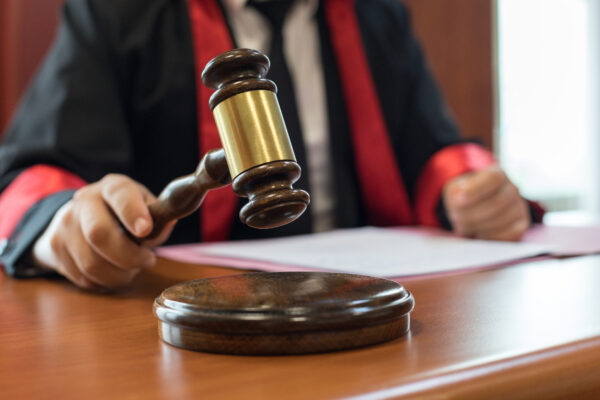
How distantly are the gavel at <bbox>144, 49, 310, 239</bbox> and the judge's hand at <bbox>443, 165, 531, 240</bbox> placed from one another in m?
0.57

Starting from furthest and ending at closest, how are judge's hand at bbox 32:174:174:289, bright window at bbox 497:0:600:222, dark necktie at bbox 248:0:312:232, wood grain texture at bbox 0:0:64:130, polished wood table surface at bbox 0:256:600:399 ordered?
bright window at bbox 497:0:600:222, wood grain texture at bbox 0:0:64:130, dark necktie at bbox 248:0:312:232, judge's hand at bbox 32:174:174:289, polished wood table surface at bbox 0:256:600:399

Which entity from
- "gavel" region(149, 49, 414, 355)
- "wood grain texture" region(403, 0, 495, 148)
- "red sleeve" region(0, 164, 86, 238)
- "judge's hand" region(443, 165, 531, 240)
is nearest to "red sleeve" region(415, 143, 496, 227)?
"judge's hand" region(443, 165, 531, 240)

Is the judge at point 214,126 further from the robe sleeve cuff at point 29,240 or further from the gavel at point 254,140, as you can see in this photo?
the gavel at point 254,140

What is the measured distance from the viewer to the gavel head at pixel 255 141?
14.4 inches

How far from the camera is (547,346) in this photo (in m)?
0.31

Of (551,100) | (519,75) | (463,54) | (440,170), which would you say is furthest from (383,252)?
(551,100)

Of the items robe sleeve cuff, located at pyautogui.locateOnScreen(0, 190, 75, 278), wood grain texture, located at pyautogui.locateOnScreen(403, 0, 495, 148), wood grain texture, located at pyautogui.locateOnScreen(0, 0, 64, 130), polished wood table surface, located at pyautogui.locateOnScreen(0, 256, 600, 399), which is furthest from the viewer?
wood grain texture, located at pyautogui.locateOnScreen(403, 0, 495, 148)

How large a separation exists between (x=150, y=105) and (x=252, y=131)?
715 millimetres

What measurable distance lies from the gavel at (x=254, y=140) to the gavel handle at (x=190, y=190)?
0.03 m

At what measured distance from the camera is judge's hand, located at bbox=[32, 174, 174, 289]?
1.68 feet

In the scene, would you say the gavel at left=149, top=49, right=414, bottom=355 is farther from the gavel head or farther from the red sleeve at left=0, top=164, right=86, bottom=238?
the red sleeve at left=0, top=164, right=86, bottom=238

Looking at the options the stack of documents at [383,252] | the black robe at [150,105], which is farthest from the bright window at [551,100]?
the stack of documents at [383,252]

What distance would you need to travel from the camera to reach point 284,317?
1.00 feet

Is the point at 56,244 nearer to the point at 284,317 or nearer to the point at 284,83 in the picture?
the point at 284,317
